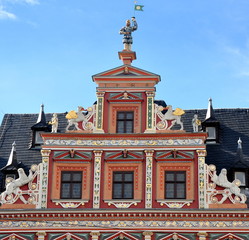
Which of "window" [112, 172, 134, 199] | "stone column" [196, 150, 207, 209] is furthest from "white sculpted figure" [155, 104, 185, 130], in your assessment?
"window" [112, 172, 134, 199]

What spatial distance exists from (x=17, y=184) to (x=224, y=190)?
28.4 feet

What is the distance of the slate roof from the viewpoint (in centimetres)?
3756

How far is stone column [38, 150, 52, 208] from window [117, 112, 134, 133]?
3.26 m

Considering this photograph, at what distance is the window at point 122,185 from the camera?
34969 millimetres

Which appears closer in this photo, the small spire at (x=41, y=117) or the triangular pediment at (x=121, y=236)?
the triangular pediment at (x=121, y=236)

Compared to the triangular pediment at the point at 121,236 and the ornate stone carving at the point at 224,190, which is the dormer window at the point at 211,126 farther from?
the triangular pediment at the point at 121,236

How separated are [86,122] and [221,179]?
6.37m

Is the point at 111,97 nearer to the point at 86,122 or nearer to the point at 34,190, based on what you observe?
the point at 86,122

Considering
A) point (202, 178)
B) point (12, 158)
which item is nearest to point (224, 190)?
point (202, 178)

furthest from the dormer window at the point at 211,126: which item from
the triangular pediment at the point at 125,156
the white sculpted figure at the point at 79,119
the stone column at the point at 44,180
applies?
the stone column at the point at 44,180

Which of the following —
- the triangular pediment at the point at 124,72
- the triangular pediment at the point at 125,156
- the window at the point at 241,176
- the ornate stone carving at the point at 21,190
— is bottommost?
the ornate stone carving at the point at 21,190

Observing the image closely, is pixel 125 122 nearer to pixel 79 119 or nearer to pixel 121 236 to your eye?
pixel 79 119

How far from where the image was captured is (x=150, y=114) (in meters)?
36.2

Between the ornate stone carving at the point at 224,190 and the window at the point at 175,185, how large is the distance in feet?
3.74
